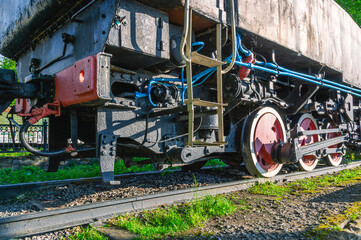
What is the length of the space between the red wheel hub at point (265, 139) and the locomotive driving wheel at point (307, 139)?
0.99 m

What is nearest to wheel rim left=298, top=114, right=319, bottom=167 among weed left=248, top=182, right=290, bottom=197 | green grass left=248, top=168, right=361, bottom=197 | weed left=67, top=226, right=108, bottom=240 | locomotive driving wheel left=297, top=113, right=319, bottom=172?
locomotive driving wheel left=297, top=113, right=319, bottom=172

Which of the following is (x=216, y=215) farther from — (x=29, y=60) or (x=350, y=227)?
(x=29, y=60)

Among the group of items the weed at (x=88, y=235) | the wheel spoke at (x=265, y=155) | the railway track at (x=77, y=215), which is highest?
the wheel spoke at (x=265, y=155)

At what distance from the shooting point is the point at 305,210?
109 inches

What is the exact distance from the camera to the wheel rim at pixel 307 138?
5.49 metres

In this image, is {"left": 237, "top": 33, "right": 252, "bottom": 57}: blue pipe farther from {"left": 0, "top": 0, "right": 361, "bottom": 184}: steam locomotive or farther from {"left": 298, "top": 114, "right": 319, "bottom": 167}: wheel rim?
{"left": 298, "top": 114, "right": 319, "bottom": 167}: wheel rim

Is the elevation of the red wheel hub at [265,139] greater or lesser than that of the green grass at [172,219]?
greater

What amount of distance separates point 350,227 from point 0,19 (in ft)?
16.8

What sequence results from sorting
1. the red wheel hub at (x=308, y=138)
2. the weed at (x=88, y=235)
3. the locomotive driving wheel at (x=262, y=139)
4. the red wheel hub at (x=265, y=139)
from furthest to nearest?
the red wheel hub at (x=308, y=138) < the red wheel hub at (x=265, y=139) < the locomotive driving wheel at (x=262, y=139) < the weed at (x=88, y=235)

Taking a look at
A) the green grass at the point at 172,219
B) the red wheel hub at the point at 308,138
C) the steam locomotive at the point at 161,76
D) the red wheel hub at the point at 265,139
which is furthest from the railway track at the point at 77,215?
the red wheel hub at the point at 308,138

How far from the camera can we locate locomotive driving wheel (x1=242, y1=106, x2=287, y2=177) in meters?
4.16

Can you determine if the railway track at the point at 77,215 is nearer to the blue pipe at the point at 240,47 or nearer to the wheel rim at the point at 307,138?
the blue pipe at the point at 240,47

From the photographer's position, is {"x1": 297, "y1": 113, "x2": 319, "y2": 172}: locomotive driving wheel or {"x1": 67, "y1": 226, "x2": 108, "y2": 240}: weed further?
{"x1": 297, "y1": 113, "x2": 319, "y2": 172}: locomotive driving wheel

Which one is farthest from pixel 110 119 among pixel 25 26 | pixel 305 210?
pixel 305 210
